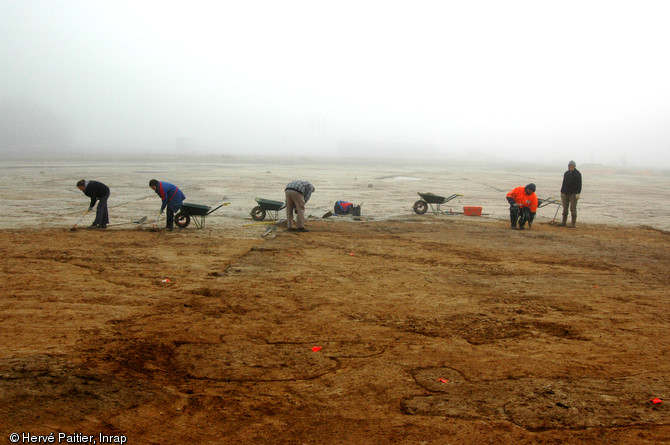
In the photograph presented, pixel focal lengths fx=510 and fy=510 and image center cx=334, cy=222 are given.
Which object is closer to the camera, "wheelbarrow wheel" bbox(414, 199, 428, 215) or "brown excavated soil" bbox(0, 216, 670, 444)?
"brown excavated soil" bbox(0, 216, 670, 444)

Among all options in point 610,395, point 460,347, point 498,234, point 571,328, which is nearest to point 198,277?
point 460,347

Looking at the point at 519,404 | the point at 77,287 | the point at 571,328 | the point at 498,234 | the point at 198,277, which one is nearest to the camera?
the point at 519,404

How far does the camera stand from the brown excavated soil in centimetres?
344

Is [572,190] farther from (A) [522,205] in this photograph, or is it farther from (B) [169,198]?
(B) [169,198]

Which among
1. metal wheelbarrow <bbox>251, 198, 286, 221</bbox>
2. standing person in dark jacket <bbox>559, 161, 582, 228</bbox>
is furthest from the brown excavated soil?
standing person in dark jacket <bbox>559, 161, 582, 228</bbox>

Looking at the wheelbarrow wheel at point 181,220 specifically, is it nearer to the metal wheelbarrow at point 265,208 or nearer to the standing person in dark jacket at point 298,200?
the metal wheelbarrow at point 265,208

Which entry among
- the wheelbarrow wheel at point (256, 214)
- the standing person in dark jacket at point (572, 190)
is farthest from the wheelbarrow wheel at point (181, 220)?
the standing person in dark jacket at point (572, 190)

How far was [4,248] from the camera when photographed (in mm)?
8773

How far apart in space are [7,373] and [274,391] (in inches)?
79.5

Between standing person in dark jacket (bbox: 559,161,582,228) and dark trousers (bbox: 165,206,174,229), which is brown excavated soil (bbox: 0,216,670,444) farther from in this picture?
standing person in dark jacket (bbox: 559,161,582,228)

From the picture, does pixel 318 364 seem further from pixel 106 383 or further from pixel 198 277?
pixel 198 277

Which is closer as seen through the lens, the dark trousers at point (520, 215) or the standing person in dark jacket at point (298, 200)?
the standing person in dark jacket at point (298, 200)

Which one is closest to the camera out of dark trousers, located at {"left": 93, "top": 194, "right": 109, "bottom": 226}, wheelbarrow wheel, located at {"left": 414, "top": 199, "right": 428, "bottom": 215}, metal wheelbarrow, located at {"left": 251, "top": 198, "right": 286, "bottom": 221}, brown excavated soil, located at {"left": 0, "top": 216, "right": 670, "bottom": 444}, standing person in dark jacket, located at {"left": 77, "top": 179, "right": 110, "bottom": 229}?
brown excavated soil, located at {"left": 0, "top": 216, "right": 670, "bottom": 444}

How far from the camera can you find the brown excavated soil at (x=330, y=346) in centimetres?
344
